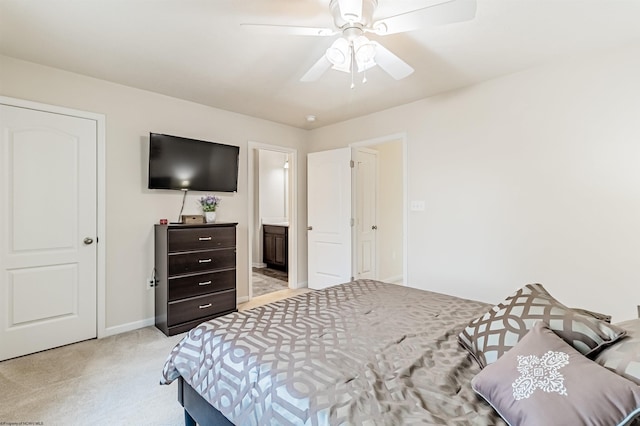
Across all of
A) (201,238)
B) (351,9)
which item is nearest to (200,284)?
(201,238)

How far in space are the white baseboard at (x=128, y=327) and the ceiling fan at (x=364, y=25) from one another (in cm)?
305

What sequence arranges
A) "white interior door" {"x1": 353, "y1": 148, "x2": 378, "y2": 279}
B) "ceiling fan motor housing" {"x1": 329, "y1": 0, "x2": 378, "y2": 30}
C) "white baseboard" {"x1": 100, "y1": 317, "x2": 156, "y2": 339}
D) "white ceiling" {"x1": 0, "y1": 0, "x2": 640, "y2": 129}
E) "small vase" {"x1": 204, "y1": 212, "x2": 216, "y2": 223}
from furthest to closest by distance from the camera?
"white interior door" {"x1": 353, "y1": 148, "x2": 378, "y2": 279} < "small vase" {"x1": 204, "y1": 212, "x2": 216, "y2": 223} < "white baseboard" {"x1": 100, "y1": 317, "x2": 156, "y2": 339} < "white ceiling" {"x1": 0, "y1": 0, "x2": 640, "y2": 129} < "ceiling fan motor housing" {"x1": 329, "y1": 0, "x2": 378, "y2": 30}

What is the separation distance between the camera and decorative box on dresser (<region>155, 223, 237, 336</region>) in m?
3.01

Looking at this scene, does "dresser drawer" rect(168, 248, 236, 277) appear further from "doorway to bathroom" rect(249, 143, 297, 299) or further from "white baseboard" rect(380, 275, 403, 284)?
"white baseboard" rect(380, 275, 403, 284)

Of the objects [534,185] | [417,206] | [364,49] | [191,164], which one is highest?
[364,49]

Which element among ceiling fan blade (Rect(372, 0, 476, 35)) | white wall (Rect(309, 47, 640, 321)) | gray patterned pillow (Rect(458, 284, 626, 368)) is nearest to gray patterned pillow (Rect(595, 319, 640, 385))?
gray patterned pillow (Rect(458, 284, 626, 368))

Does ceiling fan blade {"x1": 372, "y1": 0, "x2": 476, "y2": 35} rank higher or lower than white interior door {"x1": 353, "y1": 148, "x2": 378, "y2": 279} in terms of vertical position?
higher

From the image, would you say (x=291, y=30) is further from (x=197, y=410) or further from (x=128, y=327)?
(x=128, y=327)

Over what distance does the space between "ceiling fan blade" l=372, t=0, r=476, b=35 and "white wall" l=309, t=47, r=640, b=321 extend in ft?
5.68

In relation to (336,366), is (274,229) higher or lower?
higher

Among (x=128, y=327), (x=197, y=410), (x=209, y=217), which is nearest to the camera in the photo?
(x=197, y=410)

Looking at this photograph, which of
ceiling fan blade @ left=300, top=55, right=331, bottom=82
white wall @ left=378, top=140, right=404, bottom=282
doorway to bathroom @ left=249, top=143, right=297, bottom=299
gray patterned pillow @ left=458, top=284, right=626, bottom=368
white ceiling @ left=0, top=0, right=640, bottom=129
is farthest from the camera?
doorway to bathroom @ left=249, top=143, right=297, bottom=299

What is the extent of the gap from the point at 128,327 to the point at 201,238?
1154mm

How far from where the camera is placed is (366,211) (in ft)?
15.4
